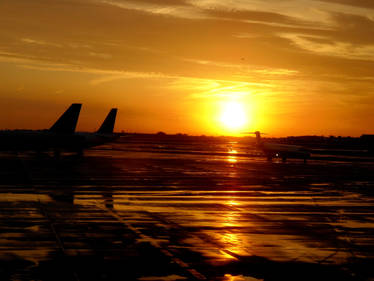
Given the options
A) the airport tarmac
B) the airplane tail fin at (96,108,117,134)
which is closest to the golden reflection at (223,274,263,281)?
the airport tarmac

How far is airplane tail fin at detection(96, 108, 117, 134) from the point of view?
96.9 metres

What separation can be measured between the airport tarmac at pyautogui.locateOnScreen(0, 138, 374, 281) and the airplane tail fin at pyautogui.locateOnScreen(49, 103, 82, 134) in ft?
124

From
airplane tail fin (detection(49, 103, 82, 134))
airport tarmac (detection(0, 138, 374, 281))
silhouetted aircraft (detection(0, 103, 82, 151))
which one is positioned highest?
airplane tail fin (detection(49, 103, 82, 134))

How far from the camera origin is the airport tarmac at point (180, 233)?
41.6 feet

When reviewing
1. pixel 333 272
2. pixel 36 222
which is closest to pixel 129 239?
pixel 36 222

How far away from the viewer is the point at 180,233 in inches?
698

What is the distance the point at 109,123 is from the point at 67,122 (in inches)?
1042

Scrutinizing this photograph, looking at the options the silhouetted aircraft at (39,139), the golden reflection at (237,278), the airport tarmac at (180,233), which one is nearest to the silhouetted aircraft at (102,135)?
the silhouetted aircraft at (39,139)

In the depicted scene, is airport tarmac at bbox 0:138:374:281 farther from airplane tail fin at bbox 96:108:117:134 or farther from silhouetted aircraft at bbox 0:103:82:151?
airplane tail fin at bbox 96:108:117:134

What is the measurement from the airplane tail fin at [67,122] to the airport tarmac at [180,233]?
124ft

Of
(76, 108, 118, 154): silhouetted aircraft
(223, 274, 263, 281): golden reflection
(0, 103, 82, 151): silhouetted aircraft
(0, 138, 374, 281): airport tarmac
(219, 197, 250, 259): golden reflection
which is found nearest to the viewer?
(223, 274, 263, 281): golden reflection

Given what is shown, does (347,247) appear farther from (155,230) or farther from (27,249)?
(27,249)

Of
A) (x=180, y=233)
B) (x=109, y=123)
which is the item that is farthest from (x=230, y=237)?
(x=109, y=123)

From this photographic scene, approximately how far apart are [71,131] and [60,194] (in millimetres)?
44350
